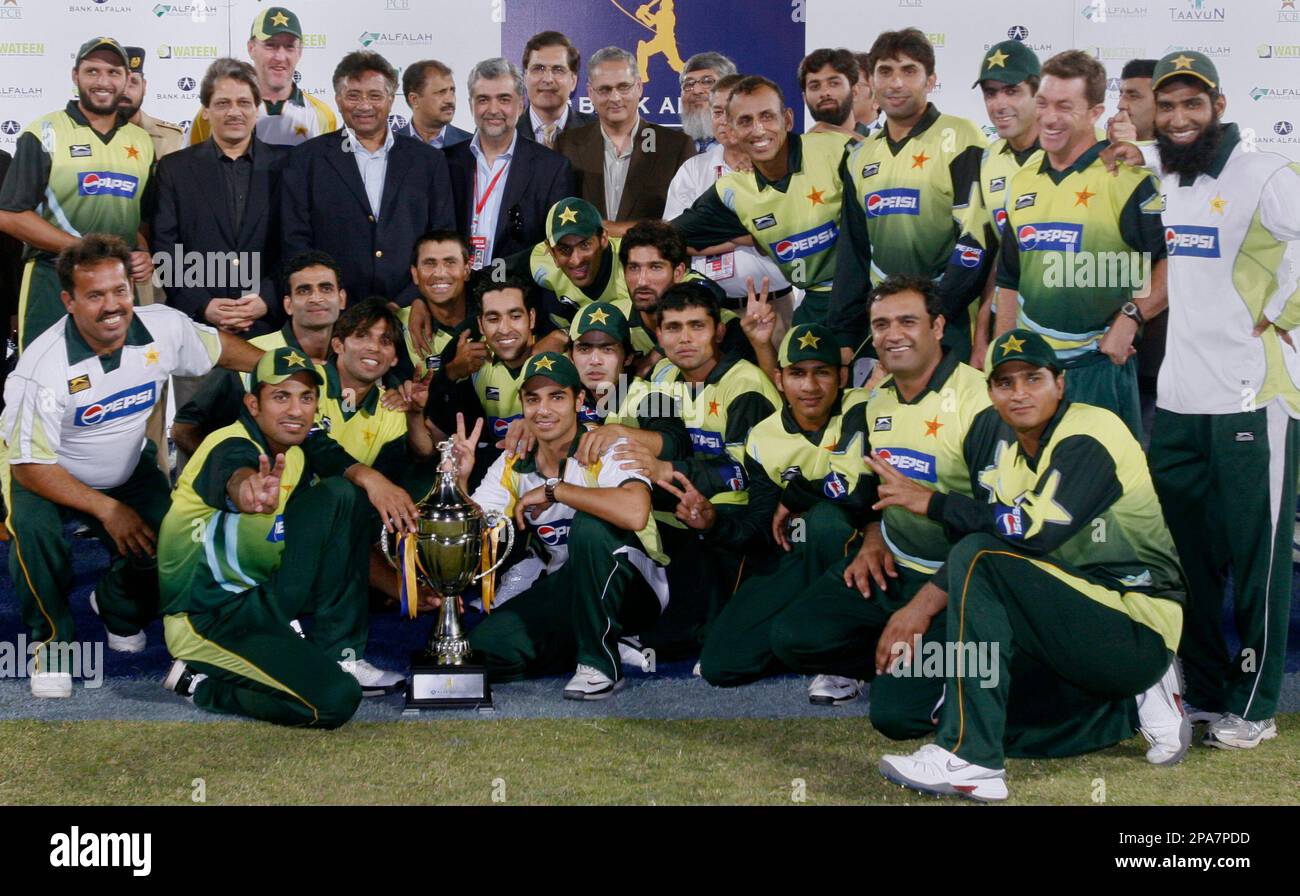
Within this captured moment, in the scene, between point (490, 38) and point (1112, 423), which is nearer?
point (1112, 423)

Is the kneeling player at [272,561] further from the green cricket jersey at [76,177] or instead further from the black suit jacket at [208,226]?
the green cricket jersey at [76,177]

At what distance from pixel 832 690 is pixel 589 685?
80 cm

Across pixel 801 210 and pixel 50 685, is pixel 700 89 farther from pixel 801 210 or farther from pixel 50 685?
pixel 50 685

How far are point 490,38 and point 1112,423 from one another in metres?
3.95

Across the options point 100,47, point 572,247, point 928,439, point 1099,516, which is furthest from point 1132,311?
point 100,47

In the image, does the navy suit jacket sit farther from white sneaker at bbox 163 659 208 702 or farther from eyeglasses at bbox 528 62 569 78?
white sneaker at bbox 163 659 208 702

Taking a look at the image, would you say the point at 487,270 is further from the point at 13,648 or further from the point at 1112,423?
the point at 1112,423

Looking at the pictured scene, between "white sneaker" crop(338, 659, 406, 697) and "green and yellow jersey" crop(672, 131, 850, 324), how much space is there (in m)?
2.09

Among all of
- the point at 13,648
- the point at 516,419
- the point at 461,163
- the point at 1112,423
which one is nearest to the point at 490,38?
the point at 461,163

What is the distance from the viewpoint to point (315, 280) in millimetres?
5262

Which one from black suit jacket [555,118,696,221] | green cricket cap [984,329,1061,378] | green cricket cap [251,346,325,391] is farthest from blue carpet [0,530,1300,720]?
black suit jacket [555,118,696,221]

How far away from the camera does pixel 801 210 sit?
541 centimetres

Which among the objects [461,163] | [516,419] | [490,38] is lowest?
[516,419]

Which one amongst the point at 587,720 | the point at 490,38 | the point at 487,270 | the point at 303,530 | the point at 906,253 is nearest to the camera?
the point at 587,720
